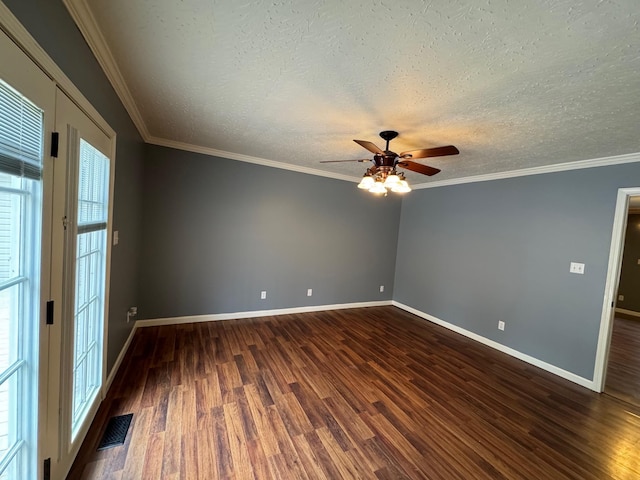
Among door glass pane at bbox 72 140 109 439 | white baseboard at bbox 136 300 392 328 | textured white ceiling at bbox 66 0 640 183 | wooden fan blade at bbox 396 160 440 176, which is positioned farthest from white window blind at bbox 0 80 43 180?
white baseboard at bbox 136 300 392 328

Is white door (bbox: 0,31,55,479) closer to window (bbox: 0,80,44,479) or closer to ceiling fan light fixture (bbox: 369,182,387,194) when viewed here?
window (bbox: 0,80,44,479)

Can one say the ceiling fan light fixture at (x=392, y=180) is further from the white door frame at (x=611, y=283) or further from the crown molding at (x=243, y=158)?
the white door frame at (x=611, y=283)

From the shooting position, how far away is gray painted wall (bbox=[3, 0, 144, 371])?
97 cm

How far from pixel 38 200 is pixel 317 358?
2.60 meters

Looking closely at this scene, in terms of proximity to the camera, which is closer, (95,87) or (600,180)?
(95,87)

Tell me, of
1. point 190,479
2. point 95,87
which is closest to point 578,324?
point 190,479

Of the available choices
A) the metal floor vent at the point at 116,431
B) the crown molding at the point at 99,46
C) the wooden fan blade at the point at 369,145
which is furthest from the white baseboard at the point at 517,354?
the crown molding at the point at 99,46

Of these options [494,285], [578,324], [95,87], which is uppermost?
[95,87]

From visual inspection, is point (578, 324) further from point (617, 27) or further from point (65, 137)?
point (65, 137)

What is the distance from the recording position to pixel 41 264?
1.03 meters

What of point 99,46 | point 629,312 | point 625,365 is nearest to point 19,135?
point 99,46

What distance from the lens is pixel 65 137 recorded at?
1.16m

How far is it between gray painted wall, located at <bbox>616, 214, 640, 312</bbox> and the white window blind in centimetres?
930

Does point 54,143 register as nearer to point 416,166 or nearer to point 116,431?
point 116,431
